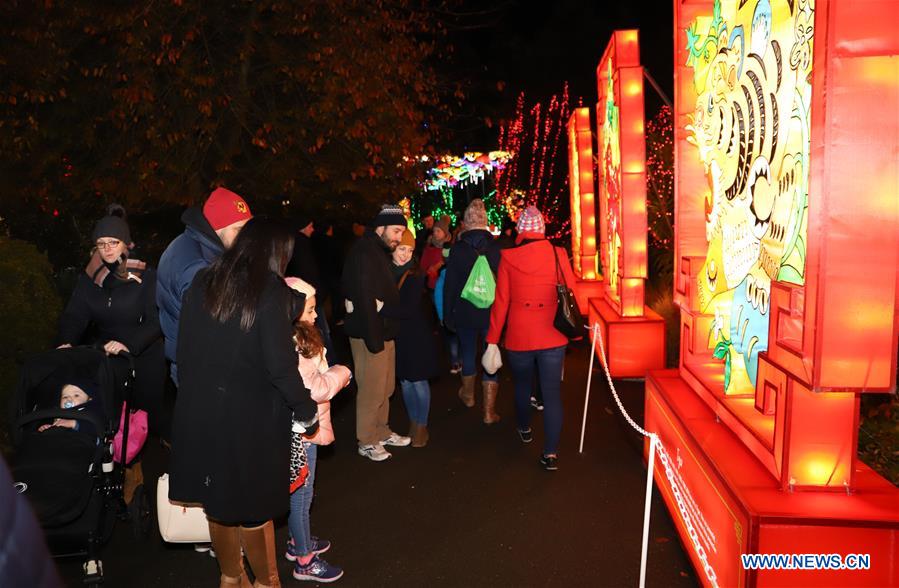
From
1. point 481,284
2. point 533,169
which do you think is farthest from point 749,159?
point 533,169

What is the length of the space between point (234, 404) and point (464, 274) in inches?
195

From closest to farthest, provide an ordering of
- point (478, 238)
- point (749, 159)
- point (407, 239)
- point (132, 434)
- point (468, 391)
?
point (749, 159)
point (132, 434)
point (407, 239)
point (478, 238)
point (468, 391)

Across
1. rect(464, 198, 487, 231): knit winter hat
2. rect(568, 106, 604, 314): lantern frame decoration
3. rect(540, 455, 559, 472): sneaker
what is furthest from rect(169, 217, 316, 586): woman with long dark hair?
rect(568, 106, 604, 314): lantern frame decoration

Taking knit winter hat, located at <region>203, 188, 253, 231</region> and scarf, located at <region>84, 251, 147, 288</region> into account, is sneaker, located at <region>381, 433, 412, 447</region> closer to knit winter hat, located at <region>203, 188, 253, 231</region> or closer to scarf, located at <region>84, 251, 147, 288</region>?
scarf, located at <region>84, 251, 147, 288</region>

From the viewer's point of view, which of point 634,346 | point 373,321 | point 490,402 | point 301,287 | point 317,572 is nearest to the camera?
point 301,287

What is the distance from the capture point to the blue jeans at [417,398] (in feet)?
24.2

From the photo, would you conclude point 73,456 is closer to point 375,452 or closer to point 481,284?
point 375,452

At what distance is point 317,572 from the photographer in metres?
4.89

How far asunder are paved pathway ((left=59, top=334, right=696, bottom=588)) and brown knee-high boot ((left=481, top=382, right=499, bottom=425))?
0.17 m

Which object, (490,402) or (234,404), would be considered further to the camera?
(490,402)

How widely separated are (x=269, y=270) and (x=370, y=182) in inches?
367

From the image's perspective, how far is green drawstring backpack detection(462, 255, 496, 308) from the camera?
8023 millimetres

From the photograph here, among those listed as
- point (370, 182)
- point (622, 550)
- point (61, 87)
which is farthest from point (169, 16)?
point (622, 550)

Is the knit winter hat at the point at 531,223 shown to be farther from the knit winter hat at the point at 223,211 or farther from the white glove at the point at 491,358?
the knit winter hat at the point at 223,211
